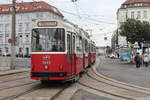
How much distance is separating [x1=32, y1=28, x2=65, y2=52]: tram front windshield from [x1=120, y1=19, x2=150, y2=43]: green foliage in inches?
1103

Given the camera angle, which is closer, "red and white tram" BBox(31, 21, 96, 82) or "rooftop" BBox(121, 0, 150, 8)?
"red and white tram" BBox(31, 21, 96, 82)

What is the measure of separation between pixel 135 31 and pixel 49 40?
28565 mm

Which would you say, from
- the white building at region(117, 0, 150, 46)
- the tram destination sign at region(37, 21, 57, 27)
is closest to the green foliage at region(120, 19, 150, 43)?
the tram destination sign at region(37, 21, 57, 27)

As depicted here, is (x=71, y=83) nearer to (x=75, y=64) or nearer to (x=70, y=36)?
(x=75, y=64)

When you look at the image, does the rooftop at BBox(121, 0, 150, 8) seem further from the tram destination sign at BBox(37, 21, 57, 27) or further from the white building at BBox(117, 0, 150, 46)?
the tram destination sign at BBox(37, 21, 57, 27)

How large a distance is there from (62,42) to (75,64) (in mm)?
2017

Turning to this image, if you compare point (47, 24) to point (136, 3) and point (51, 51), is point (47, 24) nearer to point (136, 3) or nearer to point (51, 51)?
point (51, 51)

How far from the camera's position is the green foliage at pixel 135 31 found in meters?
38.6

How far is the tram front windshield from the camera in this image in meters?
11.8

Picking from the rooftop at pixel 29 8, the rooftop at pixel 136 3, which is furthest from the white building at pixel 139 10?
the rooftop at pixel 29 8

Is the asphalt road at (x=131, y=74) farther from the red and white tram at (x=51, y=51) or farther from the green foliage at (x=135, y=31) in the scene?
the green foliage at (x=135, y=31)

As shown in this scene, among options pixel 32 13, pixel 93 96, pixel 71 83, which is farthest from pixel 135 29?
pixel 32 13

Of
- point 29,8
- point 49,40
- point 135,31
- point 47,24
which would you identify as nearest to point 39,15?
point 29,8

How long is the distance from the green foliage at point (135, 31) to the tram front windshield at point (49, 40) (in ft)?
91.9
